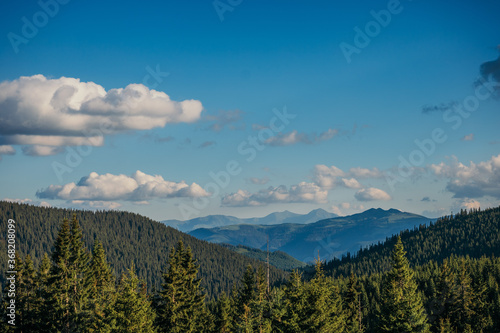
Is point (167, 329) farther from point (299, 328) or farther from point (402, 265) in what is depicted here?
point (402, 265)

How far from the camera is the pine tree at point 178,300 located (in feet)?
172

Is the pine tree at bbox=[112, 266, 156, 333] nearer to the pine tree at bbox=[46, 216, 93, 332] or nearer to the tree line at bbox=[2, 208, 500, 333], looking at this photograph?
the tree line at bbox=[2, 208, 500, 333]

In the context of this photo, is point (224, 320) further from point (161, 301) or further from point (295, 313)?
point (295, 313)

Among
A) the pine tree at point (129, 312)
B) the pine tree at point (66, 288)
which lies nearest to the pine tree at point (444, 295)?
the pine tree at point (129, 312)

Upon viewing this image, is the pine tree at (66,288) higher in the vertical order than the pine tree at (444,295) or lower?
higher

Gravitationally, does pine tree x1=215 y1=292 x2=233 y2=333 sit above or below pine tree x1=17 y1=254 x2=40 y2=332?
Answer: below

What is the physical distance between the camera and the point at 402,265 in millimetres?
58625

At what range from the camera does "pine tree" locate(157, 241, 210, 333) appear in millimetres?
52562

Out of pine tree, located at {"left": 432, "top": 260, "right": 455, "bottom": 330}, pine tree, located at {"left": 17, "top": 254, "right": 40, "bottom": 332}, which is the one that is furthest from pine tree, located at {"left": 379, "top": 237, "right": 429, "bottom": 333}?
pine tree, located at {"left": 432, "top": 260, "right": 455, "bottom": 330}

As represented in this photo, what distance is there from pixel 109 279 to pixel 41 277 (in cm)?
933

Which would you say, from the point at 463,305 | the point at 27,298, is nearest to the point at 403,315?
the point at 27,298

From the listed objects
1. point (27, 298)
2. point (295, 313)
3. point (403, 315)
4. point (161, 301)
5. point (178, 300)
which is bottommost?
point (403, 315)

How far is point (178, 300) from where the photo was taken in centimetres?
5338

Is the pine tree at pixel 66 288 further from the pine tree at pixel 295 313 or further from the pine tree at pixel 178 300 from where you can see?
the pine tree at pixel 295 313
